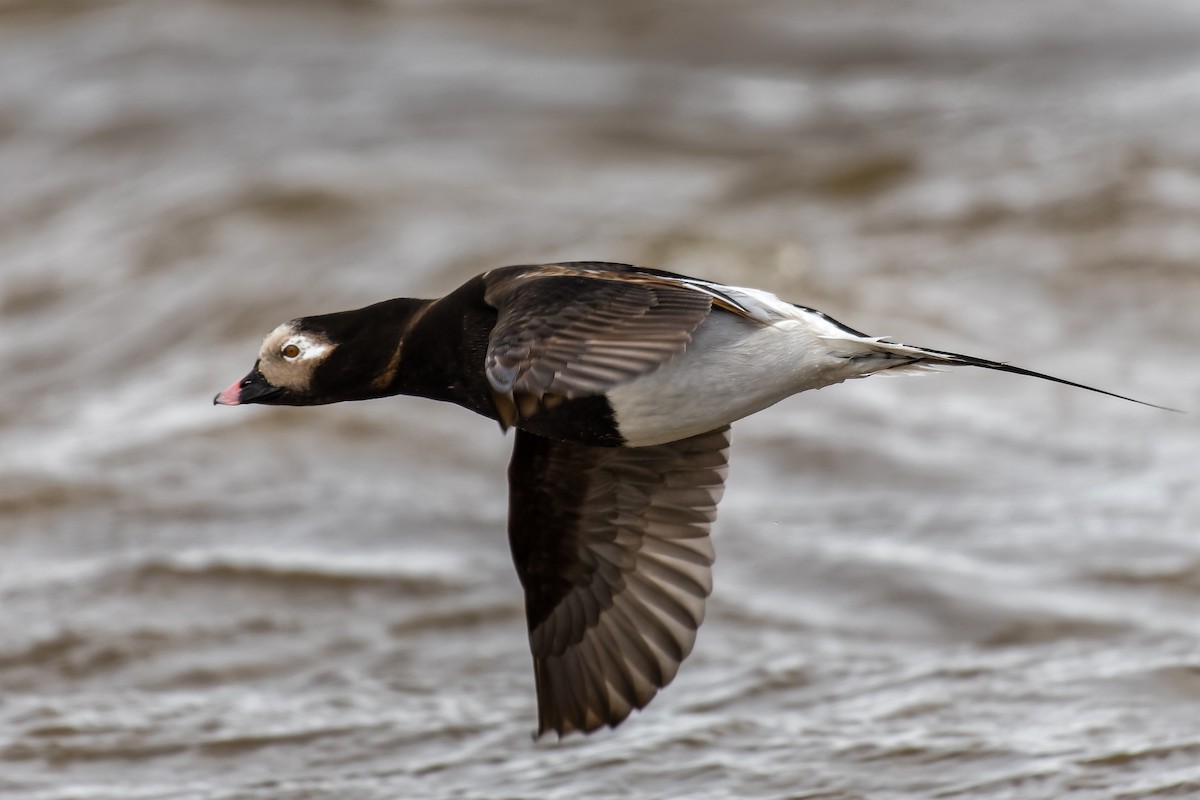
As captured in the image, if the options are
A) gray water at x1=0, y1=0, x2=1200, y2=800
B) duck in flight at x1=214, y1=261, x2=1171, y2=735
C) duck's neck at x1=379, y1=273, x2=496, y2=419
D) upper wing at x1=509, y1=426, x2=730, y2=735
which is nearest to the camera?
duck in flight at x1=214, y1=261, x2=1171, y2=735

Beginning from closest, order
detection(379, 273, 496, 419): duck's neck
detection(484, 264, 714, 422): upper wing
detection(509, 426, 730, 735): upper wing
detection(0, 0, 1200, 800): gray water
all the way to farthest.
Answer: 1. detection(484, 264, 714, 422): upper wing
2. detection(379, 273, 496, 419): duck's neck
3. detection(509, 426, 730, 735): upper wing
4. detection(0, 0, 1200, 800): gray water

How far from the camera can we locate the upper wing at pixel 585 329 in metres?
3.41

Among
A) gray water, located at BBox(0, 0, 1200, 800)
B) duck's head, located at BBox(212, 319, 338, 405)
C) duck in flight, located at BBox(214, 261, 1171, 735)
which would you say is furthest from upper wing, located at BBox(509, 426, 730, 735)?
gray water, located at BBox(0, 0, 1200, 800)

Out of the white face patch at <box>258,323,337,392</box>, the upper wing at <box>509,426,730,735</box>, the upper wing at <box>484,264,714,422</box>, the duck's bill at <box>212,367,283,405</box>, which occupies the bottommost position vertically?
the upper wing at <box>509,426,730,735</box>

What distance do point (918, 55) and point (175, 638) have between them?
6514 millimetres

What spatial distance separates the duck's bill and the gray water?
1505mm

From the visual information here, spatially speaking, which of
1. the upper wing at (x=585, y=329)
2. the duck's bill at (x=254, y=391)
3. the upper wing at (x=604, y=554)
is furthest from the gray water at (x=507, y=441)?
the upper wing at (x=585, y=329)

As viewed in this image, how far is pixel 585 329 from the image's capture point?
3574 mm

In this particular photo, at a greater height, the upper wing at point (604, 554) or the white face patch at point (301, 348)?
the white face patch at point (301, 348)

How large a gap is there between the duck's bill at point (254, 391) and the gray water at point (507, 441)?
150cm

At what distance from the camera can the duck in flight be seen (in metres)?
3.60

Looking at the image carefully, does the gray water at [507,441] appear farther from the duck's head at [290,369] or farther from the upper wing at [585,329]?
the upper wing at [585,329]

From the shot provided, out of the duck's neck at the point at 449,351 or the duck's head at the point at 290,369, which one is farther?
the duck's head at the point at 290,369

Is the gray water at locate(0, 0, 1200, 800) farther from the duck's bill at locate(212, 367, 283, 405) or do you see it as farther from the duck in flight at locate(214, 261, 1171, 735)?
the duck's bill at locate(212, 367, 283, 405)
